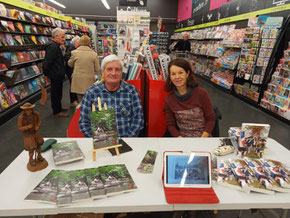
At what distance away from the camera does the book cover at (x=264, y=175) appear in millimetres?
1142

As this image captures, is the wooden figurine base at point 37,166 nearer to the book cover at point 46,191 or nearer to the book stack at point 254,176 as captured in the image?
the book cover at point 46,191

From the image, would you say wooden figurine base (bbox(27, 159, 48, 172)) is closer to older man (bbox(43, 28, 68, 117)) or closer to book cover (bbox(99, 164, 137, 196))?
book cover (bbox(99, 164, 137, 196))

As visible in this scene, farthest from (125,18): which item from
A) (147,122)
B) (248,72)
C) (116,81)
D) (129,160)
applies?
(129,160)

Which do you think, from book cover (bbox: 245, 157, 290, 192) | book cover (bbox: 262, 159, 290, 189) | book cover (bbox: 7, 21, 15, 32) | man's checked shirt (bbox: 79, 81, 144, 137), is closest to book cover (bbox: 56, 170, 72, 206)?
man's checked shirt (bbox: 79, 81, 144, 137)

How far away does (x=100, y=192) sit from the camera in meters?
1.08

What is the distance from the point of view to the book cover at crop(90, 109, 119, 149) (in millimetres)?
1438

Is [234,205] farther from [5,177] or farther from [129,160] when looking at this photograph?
[5,177]

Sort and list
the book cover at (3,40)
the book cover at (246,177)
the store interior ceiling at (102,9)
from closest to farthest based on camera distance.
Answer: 1. the book cover at (246,177)
2. the book cover at (3,40)
3. the store interior ceiling at (102,9)

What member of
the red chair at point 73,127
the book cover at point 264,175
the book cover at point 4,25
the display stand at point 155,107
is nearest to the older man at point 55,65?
the book cover at point 4,25

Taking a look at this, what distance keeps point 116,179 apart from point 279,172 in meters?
1.01

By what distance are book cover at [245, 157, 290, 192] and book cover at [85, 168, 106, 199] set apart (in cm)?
92

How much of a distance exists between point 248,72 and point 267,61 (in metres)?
0.69

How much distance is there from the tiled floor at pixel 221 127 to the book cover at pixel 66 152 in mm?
967

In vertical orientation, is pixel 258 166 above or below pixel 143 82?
below
